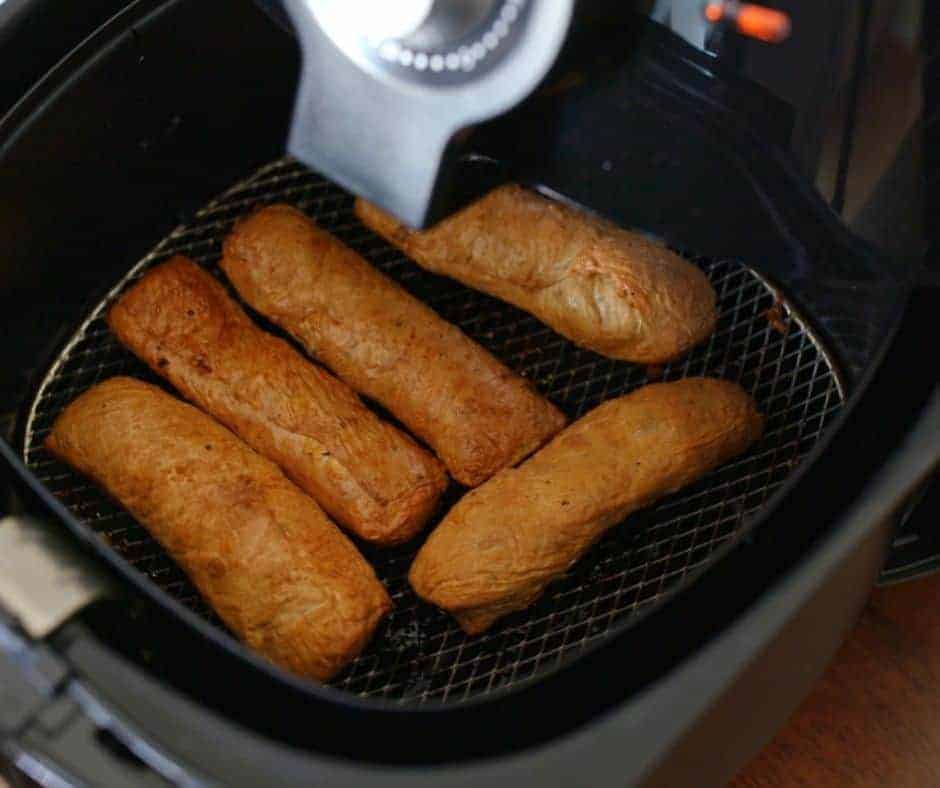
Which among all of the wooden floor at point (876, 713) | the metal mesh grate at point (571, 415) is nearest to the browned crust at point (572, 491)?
the metal mesh grate at point (571, 415)

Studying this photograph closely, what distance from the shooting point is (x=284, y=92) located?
2.66 ft

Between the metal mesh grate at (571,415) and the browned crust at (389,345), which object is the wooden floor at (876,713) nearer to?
the metal mesh grate at (571,415)

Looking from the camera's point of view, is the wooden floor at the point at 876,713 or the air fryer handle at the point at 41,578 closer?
the air fryer handle at the point at 41,578

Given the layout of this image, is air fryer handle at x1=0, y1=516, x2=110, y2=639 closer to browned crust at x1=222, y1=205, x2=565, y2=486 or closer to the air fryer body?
the air fryer body

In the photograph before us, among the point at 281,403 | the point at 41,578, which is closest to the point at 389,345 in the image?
the point at 281,403

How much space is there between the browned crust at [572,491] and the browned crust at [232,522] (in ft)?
0.17

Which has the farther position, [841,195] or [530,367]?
[530,367]

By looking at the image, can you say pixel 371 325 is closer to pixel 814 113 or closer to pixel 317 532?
pixel 317 532

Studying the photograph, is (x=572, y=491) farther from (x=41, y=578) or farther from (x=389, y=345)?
(x=41, y=578)

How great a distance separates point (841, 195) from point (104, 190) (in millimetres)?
441

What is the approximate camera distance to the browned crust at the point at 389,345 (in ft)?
2.58

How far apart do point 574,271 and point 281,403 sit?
0.21 meters

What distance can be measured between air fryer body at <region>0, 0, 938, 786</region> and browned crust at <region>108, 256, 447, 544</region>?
0.08 meters

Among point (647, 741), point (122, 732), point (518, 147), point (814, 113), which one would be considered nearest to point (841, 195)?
point (814, 113)
